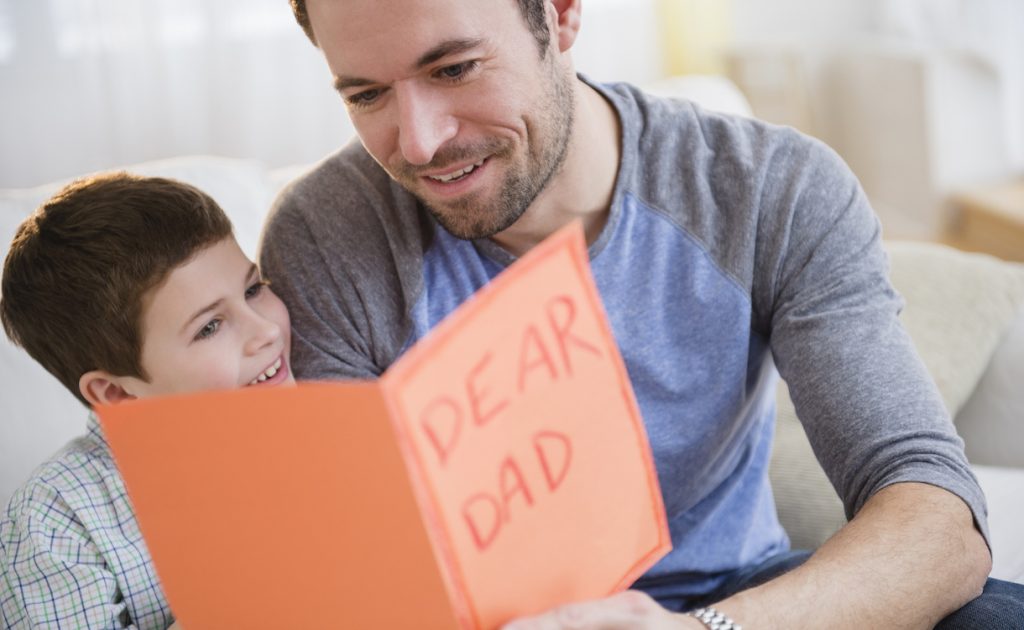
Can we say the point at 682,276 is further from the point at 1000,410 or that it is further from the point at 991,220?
the point at 991,220

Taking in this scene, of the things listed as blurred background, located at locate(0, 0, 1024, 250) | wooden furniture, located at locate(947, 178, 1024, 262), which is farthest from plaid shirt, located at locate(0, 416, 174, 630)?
wooden furniture, located at locate(947, 178, 1024, 262)

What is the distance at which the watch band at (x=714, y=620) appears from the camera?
0.81 metres

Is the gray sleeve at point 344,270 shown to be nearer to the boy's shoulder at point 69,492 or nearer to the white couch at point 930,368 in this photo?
the boy's shoulder at point 69,492

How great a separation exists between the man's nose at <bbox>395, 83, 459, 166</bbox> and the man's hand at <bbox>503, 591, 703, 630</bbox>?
1.49 feet

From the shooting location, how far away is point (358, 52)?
0.98m

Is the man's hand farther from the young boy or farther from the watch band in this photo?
the young boy

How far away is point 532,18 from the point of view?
106cm

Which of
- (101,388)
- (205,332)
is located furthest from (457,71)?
(101,388)

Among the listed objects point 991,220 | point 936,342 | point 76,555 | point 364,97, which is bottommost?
point 991,220

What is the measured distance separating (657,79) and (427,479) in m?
3.28

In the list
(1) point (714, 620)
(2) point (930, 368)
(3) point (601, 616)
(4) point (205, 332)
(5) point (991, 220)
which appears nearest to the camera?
(3) point (601, 616)

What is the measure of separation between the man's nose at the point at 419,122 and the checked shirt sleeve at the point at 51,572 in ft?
1.54

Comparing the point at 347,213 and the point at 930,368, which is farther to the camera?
the point at 930,368

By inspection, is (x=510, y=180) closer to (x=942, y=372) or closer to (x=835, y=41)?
(x=942, y=372)
